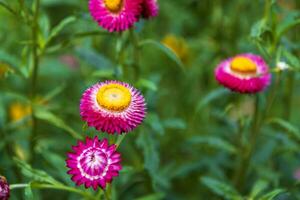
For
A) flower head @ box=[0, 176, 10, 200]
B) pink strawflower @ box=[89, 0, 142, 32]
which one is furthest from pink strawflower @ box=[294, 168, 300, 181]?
flower head @ box=[0, 176, 10, 200]

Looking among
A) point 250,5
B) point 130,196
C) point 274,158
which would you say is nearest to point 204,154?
point 274,158

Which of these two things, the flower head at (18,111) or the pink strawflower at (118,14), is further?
the flower head at (18,111)

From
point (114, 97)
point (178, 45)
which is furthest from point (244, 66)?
point (178, 45)

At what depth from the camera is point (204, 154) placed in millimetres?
3117

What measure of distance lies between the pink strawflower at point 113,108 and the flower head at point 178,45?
5.39 ft

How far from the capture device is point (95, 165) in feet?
5.34

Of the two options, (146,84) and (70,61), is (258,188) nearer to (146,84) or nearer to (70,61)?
(146,84)

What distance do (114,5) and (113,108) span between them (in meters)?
A: 0.46

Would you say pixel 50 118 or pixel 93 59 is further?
pixel 93 59

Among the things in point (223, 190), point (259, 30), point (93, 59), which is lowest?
point (223, 190)

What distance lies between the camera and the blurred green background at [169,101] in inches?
91.7

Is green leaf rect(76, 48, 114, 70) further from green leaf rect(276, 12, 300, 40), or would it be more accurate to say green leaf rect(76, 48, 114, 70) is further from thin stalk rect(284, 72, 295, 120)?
thin stalk rect(284, 72, 295, 120)

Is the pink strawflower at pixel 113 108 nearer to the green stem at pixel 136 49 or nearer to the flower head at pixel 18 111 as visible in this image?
the green stem at pixel 136 49

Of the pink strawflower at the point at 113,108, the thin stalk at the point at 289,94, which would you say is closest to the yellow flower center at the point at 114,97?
the pink strawflower at the point at 113,108
